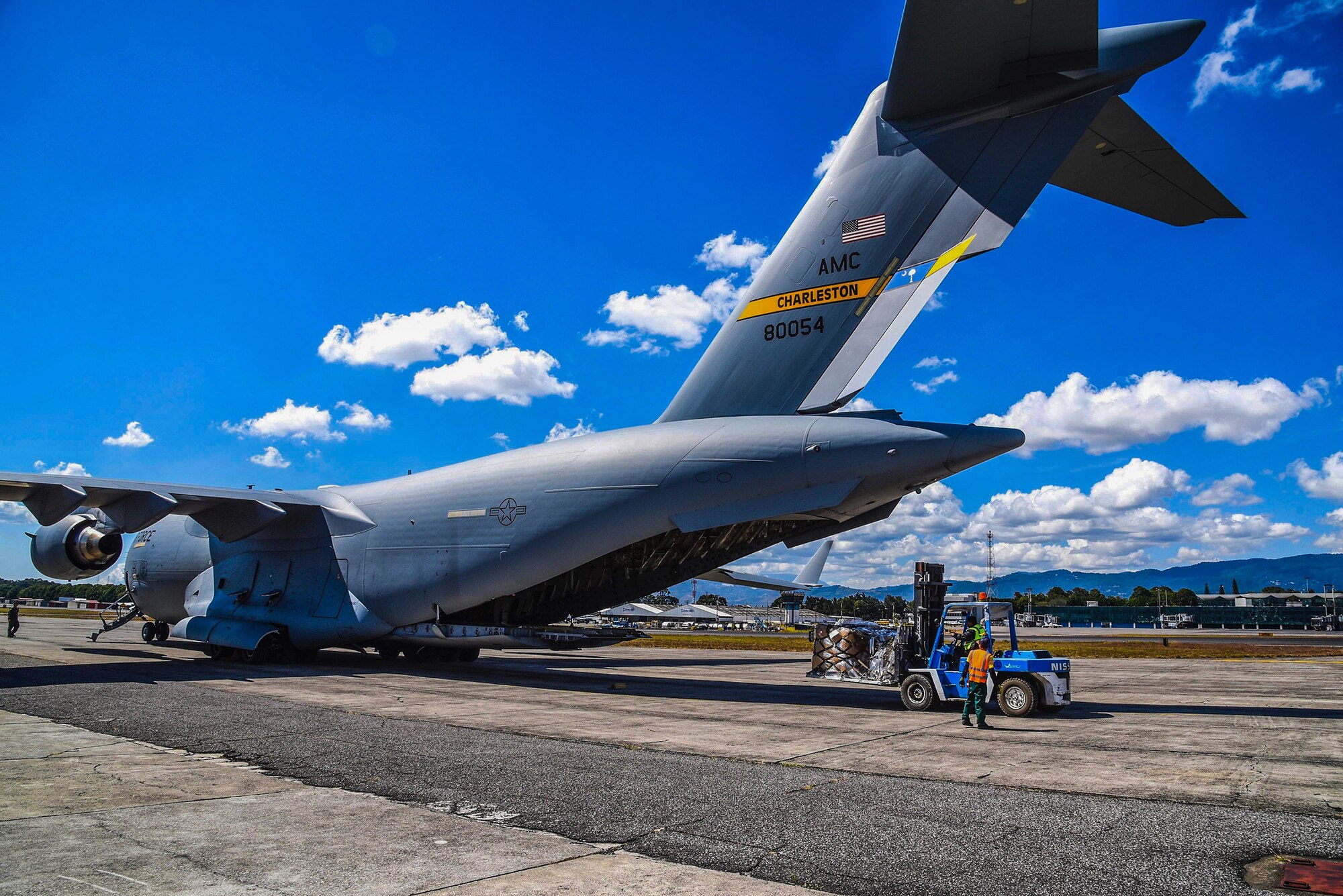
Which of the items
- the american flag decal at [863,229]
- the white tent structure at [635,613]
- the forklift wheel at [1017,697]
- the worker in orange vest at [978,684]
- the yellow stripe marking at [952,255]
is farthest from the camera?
the white tent structure at [635,613]

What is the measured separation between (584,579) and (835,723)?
5.80m

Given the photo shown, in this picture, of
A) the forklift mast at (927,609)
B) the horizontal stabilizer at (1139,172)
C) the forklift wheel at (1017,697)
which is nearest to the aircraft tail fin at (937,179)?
the horizontal stabilizer at (1139,172)

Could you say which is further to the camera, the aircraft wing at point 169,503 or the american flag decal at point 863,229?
the aircraft wing at point 169,503

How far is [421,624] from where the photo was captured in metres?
16.3

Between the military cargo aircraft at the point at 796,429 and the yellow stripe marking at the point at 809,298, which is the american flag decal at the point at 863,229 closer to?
the military cargo aircraft at the point at 796,429

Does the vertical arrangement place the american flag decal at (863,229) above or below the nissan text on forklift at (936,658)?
above

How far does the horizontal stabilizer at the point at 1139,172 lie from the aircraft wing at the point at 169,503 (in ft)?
46.0

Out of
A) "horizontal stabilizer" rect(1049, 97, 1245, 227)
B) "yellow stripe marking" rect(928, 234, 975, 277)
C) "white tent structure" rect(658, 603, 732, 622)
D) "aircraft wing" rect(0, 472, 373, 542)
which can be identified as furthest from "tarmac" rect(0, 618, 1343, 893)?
"white tent structure" rect(658, 603, 732, 622)

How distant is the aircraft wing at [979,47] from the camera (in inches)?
358

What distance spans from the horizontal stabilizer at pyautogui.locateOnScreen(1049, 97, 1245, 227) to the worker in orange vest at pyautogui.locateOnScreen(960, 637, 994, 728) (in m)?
6.05

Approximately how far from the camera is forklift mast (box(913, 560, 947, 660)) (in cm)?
1300

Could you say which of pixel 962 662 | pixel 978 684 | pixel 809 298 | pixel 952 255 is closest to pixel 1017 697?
pixel 962 662

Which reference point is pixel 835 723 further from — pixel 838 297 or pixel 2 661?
pixel 2 661

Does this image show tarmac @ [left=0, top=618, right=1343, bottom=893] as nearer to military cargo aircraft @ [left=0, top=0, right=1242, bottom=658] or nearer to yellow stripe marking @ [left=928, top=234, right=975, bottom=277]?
military cargo aircraft @ [left=0, top=0, right=1242, bottom=658]
